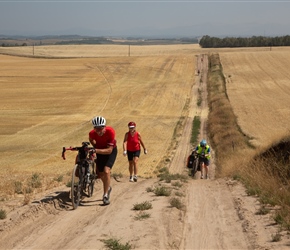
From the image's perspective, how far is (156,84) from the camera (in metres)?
52.0

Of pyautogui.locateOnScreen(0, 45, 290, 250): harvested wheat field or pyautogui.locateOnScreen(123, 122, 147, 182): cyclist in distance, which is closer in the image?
pyautogui.locateOnScreen(0, 45, 290, 250): harvested wheat field

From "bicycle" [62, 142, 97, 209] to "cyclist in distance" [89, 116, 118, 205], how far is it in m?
0.16

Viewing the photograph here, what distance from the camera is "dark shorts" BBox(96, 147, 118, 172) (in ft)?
29.8

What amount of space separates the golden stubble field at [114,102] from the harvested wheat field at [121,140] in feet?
0.31

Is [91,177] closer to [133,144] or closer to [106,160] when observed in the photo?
[106,160]

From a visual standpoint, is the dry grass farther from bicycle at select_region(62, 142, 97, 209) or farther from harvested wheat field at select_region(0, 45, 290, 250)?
bicycle at select_region(62, 142, 97, 209)

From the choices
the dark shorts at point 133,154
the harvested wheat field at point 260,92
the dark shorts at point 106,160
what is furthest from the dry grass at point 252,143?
the dark shorts at point 106,160

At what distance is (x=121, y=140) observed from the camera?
1078 inches

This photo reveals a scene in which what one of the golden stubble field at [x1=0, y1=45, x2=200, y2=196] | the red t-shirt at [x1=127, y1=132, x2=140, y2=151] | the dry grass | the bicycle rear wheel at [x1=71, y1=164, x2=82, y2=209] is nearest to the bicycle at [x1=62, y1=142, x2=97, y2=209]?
the bicycle rear wheel at [x1=71, y1=164, x2=82, y2=209]

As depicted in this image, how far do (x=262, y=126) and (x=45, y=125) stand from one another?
1520 centimetres

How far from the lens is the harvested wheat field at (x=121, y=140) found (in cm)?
709

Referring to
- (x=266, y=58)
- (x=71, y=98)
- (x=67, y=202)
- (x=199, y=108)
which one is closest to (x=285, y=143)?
(x=67, y=202)

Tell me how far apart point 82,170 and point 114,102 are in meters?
Result: 32.9

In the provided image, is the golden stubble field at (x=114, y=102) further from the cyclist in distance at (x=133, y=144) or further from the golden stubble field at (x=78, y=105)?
the cyclist in distance at (x=133, y=144)
